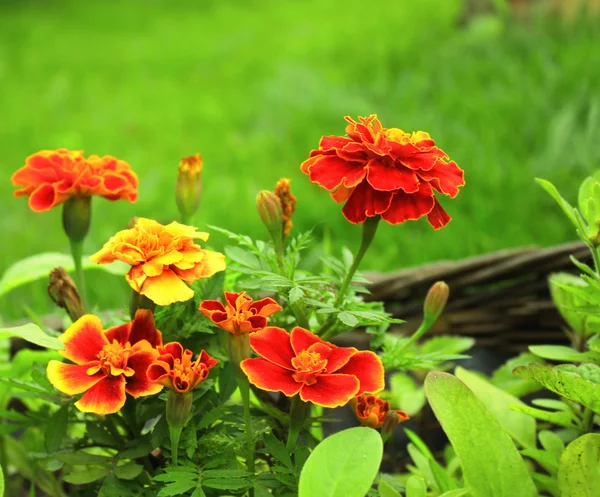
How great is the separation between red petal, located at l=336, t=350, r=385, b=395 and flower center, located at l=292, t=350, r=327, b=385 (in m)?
0.03

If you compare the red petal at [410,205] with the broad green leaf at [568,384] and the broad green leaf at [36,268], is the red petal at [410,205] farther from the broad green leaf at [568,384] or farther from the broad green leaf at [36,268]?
the broad green leaf at [36,268]

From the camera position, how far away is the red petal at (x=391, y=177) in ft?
1.76

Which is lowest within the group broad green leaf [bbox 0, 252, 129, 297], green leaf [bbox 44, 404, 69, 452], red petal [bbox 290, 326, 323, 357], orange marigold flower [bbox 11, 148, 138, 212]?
green leaf [bbox 44, 404, 69, 452]

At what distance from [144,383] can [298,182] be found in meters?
1.37

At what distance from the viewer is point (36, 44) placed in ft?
11.5

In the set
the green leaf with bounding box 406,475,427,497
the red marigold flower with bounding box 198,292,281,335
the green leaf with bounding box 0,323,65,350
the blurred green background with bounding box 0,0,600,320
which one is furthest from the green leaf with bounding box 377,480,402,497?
the blurred green background with bounding box 0,0,600,320

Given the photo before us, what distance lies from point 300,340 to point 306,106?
5.84 feet

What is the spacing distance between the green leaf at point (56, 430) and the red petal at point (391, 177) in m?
0.33

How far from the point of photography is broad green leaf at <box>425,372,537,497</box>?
61cm

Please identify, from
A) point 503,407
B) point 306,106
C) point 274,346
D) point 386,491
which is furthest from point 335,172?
point 306,106

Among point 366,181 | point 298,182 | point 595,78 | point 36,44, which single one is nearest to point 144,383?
point 366,181

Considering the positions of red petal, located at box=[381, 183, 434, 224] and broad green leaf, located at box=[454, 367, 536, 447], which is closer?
red petal, located at box=[381, 183, 434, 224]

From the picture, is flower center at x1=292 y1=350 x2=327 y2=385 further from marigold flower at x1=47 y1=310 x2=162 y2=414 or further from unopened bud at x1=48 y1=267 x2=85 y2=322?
unopened bud at x1=48 y1=267 x2=85 y2=322

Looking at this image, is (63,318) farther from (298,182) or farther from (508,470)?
(298,182)
